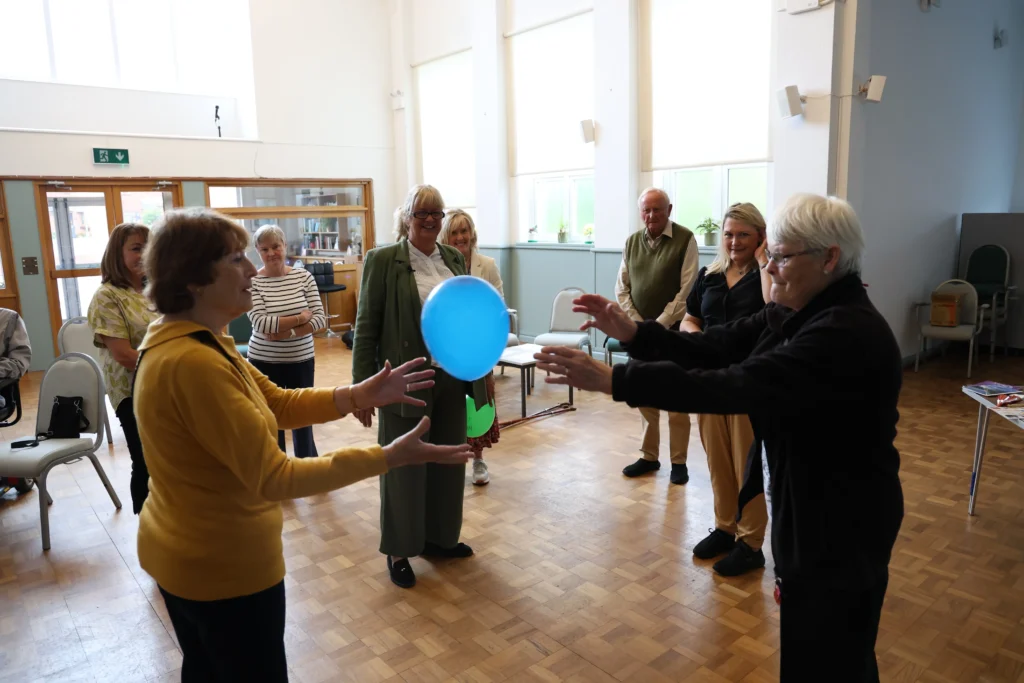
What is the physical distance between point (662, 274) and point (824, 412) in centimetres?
265

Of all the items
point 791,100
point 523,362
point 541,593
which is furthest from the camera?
point 791,100

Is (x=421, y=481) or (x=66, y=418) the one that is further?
(x=66, y=418)

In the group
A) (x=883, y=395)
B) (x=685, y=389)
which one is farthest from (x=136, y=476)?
(x=883, y=395)

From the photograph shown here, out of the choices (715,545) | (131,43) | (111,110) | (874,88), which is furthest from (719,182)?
(131,43)

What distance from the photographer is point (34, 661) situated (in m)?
2.56

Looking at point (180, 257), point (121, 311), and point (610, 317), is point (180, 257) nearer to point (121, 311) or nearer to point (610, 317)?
point (610, 317)

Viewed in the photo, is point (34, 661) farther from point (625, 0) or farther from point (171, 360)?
point (625, 0)

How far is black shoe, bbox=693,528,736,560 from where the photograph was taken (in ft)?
10.5

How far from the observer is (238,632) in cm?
150

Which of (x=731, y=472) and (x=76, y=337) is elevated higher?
(x=76, y=337)

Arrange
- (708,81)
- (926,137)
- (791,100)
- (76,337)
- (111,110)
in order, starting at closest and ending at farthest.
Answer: (76,337) < (791,100) < (708,81) < (926,137) < (111,110)

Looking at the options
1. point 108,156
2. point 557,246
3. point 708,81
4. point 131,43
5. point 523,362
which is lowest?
point 523,362

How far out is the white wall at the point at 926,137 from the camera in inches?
236

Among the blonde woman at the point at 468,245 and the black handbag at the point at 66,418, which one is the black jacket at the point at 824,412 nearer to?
the blonde woman at the point at 468,245
